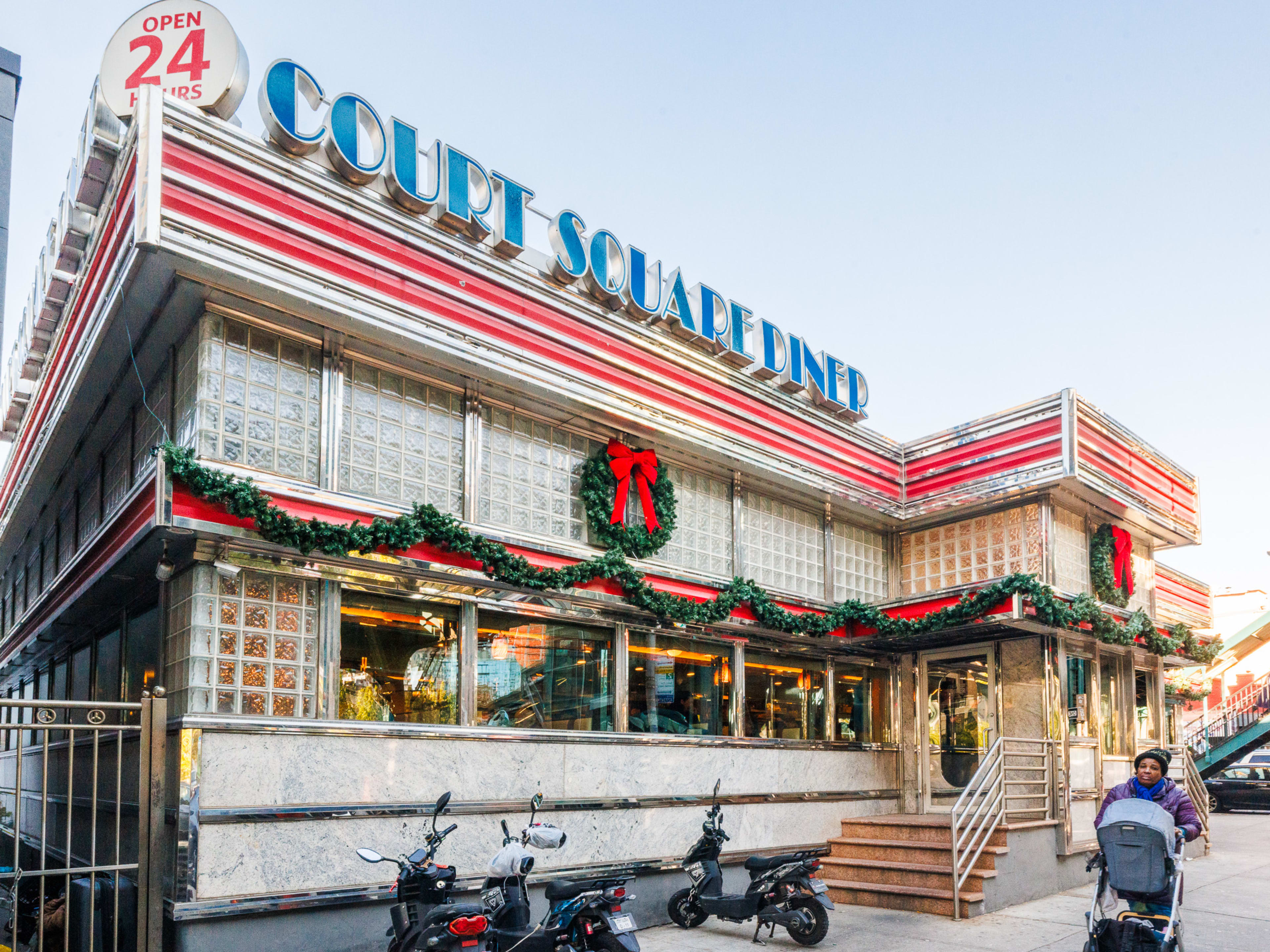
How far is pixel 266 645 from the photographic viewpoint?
805 centimetres

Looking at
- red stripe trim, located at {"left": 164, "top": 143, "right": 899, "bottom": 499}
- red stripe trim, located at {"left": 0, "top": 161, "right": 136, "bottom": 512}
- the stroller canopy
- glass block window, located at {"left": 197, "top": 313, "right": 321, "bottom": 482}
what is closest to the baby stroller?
the stroller canopy

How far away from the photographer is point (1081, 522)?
14461 millimetres

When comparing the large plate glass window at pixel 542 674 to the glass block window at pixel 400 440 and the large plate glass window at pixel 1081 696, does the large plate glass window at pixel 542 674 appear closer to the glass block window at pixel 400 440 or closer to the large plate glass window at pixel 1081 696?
the glass block window at pixel 400 440

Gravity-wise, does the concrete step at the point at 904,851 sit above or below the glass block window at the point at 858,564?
below

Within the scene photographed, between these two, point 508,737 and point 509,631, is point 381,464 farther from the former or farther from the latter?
point 508,737

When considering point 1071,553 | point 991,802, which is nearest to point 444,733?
point 991,802

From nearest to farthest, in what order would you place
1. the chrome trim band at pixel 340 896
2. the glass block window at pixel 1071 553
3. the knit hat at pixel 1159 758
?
the chrome trim band at pixel 340 896
the knit hat at pixel 1159 758
the glass block window at pixel 1071 553

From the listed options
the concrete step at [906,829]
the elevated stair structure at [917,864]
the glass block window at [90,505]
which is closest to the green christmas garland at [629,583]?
the concrete step at [906,829]

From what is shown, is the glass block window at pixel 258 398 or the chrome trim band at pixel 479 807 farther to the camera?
the glass block window at pixel 258 398

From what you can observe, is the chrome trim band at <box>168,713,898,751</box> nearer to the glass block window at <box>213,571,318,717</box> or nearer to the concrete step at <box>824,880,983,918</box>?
the glass block window at <box>213,571,318,717</box>

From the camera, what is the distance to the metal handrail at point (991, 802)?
10.5 metres

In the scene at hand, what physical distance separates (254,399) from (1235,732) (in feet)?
83.6

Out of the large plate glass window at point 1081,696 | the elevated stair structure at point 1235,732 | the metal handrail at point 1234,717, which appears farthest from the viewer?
the metal handrail at point 1234,717

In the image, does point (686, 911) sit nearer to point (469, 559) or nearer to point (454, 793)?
point (454, 793)
